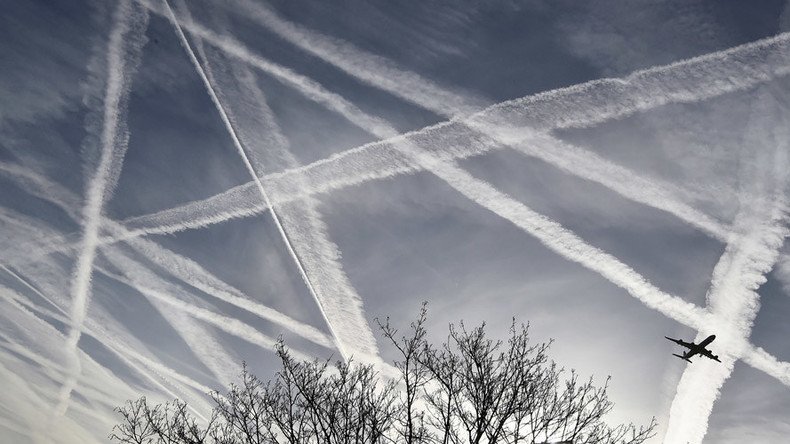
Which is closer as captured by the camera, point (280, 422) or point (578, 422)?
point (578, 422)

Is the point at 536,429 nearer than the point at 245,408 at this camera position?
Yes

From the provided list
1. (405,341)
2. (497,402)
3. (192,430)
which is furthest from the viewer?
(192,430)

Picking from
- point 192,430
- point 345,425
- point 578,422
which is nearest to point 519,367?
point 578,422

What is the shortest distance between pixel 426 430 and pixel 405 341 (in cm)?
306

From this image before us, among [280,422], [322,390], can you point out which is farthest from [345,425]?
[280,422]

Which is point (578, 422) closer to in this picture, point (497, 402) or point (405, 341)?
point (497, 402)

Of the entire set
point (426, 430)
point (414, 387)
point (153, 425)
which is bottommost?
point (153, 425)

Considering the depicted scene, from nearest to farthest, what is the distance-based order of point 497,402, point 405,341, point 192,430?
point 497,402 < point 405,341 < point 192,430

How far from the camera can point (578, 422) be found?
1416 centimetres

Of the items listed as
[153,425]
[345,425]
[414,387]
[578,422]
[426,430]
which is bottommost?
[153,425]

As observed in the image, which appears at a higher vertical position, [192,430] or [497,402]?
[497,402]

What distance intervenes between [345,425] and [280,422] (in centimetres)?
251

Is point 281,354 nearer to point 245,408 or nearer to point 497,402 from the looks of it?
point 245,408

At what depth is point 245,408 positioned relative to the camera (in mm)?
Result: 16141
